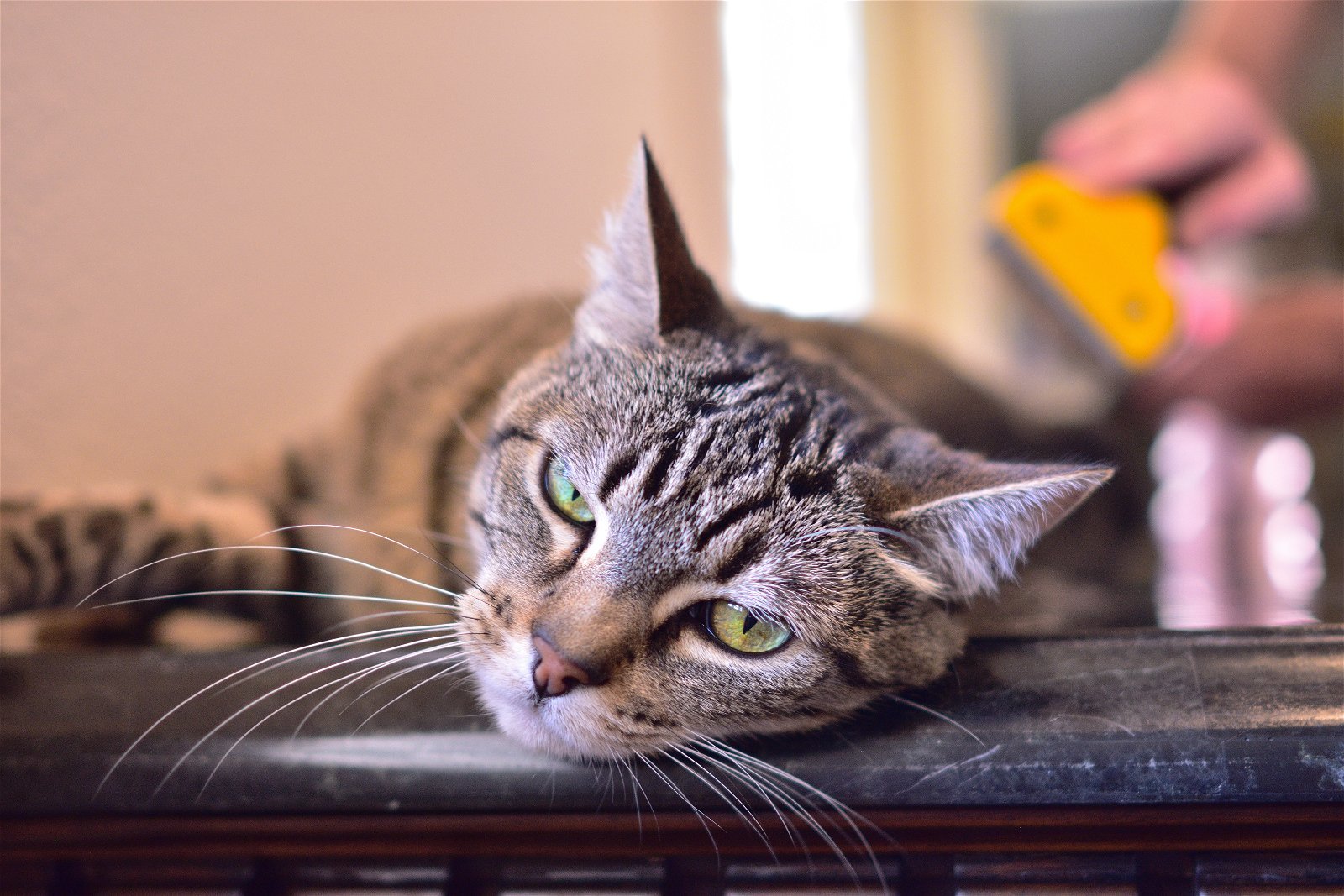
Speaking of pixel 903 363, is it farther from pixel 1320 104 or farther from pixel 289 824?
pixel 1320 104

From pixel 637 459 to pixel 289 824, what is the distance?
0.46 m

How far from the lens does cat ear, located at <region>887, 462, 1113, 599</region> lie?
2.72 feet

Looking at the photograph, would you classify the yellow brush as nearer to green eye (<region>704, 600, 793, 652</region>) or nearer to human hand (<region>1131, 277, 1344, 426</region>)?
human hand (<region>1131, 277, 1344, 426</region>)

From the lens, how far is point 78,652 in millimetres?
882

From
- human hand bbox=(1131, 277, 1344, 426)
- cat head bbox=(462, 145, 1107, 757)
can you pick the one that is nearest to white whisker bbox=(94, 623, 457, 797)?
cat head bbox=(462, 145, 1107, 757)

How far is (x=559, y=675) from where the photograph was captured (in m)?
0.79

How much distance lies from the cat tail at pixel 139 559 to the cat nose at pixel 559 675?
0.36m

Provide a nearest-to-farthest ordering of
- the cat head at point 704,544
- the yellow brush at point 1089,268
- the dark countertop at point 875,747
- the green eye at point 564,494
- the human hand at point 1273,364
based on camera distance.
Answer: the dark countertop at point 875,747
the cat head at point 704,544
the green eye at point 564,494
the yellow brush at point 1089,268
the human hand at point 1273,364

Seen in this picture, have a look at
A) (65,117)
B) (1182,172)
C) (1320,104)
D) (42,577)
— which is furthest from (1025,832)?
(1320,104)

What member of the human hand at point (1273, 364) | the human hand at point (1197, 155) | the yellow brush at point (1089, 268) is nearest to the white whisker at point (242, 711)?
the yellow brush at point (1089, 268)

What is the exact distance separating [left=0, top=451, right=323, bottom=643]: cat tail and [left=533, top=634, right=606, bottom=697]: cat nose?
0.36m

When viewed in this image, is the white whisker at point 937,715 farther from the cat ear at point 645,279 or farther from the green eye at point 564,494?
the cat ear at point 645,279

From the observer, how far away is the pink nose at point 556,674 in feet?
2.60

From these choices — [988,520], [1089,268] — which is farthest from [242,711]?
[1089,268]
